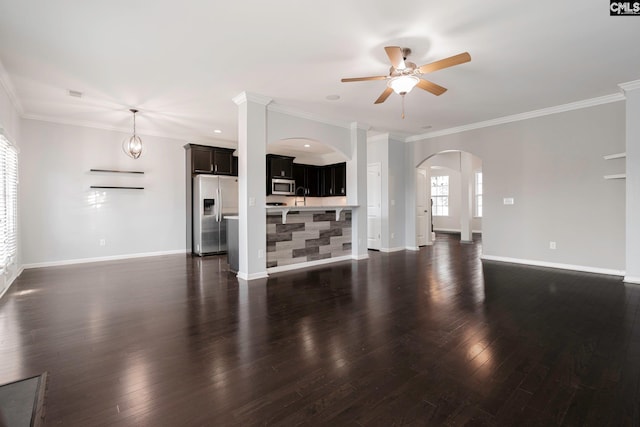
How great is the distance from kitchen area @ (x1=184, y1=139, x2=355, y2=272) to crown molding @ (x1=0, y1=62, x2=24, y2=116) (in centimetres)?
288

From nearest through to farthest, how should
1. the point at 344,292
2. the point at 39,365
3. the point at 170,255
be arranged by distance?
the point at 39,365 → the point at 344,292 → the point at 170,255

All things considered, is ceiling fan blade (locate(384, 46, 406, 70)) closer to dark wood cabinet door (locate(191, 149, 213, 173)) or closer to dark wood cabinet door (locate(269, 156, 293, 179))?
dark wood cabinet door (locate(191, 149, 213, 173))

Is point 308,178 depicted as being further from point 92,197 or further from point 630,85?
point 630,85

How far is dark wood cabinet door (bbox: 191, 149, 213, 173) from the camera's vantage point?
709 cm

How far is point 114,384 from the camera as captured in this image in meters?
1.93

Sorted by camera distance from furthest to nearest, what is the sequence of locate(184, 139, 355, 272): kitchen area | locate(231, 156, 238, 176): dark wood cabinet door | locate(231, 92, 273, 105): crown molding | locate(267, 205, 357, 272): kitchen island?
locate(231, 156, 238, 176): dark wood cabinet door
locate(184, 139, 355, 272): kitchen area
locate(267, 205, 357, 272): kitchen island
locate(231, 92, 273, 105): crown molding

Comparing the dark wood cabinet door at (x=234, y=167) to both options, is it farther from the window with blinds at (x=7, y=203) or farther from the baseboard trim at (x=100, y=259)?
the window with blinds at (x=7, y=203)

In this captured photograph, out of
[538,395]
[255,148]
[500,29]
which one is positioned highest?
[500,29]

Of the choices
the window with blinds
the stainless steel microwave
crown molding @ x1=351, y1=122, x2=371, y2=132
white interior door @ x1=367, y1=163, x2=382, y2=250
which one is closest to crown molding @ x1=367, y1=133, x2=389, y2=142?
white interior door @ x1=367, y1=163, x2=382, y2=250

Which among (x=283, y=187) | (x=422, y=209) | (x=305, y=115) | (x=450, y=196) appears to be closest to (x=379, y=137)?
(x=422, y=209)

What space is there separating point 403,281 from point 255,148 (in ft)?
9.91

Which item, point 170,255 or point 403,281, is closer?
point 403,281

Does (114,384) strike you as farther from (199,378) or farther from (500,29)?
(500,29)

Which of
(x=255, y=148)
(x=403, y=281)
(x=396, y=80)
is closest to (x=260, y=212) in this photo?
(x=255, y=148)
